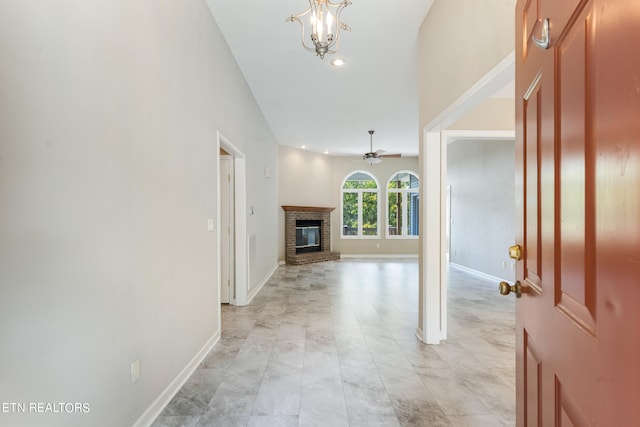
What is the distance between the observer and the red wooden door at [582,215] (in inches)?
19.2

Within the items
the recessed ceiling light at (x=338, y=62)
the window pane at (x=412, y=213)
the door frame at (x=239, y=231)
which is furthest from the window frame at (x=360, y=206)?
the recessed ceiling light at (x=338, y=62)

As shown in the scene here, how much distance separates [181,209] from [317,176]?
705 centimetres

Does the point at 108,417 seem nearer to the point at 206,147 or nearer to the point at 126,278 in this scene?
the point at 126,278

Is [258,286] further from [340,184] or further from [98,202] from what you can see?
[340,184]

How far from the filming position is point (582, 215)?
0.64 meters

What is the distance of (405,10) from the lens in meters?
2.84

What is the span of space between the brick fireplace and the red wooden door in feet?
23.9

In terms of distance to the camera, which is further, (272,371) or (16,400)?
(272,371)

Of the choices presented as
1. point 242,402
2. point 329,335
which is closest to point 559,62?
point 242,402

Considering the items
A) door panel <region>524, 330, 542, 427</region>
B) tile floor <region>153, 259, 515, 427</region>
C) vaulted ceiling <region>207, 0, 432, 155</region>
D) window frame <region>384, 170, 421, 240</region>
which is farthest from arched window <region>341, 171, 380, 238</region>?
door panel <region>524, 330, 542, 427</region>

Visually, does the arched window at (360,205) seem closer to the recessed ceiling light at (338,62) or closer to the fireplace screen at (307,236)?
the fireplace screen at (307,236)

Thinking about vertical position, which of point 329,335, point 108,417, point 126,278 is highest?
point 126,278

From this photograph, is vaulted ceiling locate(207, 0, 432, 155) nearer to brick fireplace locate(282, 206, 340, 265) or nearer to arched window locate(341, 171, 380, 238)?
brick fireplace locate(282, 206, 340, 265)

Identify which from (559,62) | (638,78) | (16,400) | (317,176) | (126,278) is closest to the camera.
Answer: (638,78)
